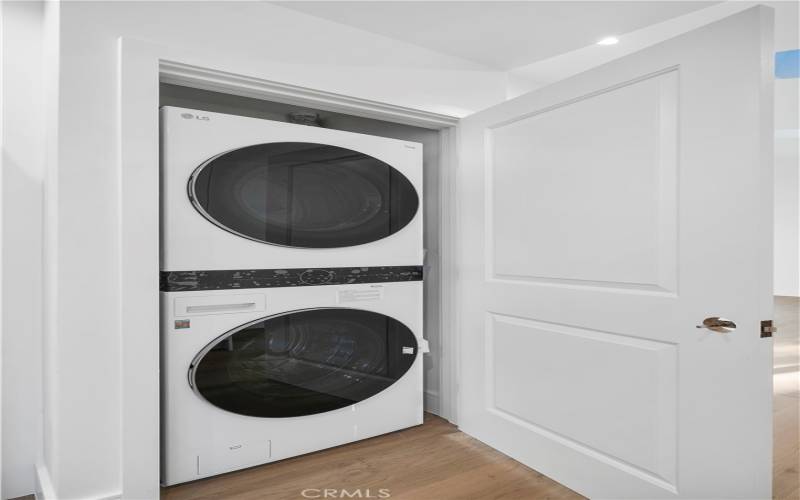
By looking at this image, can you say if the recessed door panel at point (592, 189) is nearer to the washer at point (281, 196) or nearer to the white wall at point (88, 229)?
the washer at point (281, 196)

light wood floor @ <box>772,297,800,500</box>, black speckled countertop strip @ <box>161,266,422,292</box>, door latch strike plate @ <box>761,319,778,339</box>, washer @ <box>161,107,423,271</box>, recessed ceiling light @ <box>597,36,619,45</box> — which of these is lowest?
light wood floor @ <box>772,297,800,500</box>

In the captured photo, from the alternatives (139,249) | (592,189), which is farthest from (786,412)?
(139,249)

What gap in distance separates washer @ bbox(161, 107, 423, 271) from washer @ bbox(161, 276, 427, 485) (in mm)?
141

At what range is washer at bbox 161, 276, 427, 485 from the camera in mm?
1962

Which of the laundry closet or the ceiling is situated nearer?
the laundry closet

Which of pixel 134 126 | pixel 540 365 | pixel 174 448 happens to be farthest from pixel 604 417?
pixel 134 126

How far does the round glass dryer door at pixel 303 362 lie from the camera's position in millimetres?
2049

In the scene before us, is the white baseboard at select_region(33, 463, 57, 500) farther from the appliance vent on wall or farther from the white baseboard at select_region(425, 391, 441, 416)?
the white baseboard at select_region(425, 391, 441, 416)

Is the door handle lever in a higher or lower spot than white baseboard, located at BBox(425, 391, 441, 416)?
higher

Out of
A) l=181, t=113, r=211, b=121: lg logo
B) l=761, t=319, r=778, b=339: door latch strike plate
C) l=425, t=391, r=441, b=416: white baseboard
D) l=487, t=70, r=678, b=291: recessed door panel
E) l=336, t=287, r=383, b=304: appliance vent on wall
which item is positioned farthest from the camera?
l=425, t=391, r=441, b=416: white baseboard

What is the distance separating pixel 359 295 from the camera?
7.95ft

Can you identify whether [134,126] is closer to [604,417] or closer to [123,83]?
[123,83]

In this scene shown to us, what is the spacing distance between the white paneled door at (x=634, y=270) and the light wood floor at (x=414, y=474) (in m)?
0.14

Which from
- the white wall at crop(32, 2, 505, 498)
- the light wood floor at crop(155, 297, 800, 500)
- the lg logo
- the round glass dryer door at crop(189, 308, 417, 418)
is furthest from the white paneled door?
the white wall at crop(32, 2, 505, 498)
